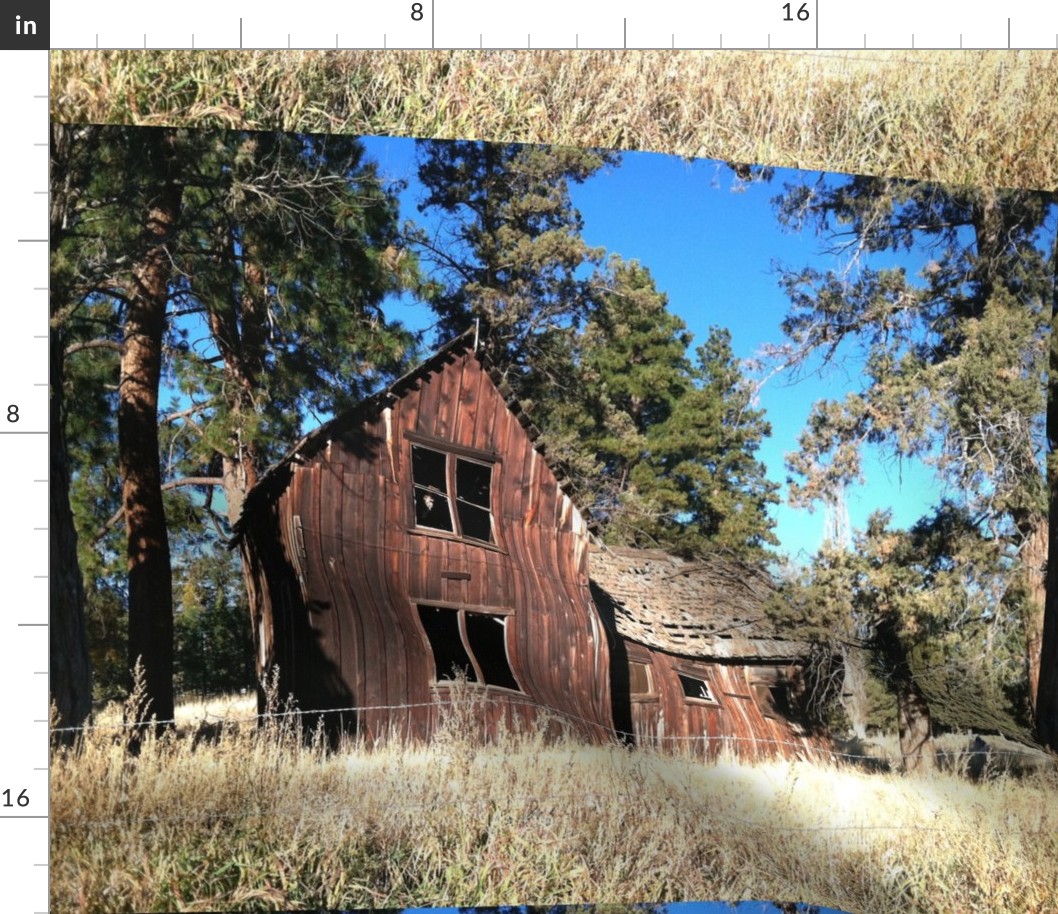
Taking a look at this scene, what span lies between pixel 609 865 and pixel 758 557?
1.74m

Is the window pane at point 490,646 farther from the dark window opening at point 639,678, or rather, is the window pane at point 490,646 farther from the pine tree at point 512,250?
the pine tree at point 512,250

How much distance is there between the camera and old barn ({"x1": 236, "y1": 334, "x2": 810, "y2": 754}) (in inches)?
244

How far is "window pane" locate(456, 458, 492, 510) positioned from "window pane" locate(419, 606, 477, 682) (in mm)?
554

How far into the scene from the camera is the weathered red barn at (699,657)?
21.6 ft

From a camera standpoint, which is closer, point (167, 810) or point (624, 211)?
point (167, 810)

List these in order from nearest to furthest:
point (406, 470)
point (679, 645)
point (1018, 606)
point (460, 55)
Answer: point (406, 470) → point (679, 645) → point (1018, 606) → point (460, 55)

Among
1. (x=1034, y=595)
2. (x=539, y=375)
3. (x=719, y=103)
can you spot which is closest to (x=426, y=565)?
(x=539, y=375)

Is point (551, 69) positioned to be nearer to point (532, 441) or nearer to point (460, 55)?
point (460, 55)

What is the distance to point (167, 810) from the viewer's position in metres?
5.93

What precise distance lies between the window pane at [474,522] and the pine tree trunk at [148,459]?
1.41 m

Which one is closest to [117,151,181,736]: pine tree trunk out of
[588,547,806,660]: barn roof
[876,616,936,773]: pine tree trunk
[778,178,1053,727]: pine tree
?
[588,547,806,660]: barn roof

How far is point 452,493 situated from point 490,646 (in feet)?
2.52

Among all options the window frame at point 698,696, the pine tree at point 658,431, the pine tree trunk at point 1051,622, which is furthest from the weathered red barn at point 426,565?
the pine tree trunk at point 1051,622

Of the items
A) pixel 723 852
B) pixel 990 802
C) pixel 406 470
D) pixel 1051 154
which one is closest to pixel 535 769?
pixel 723 852
